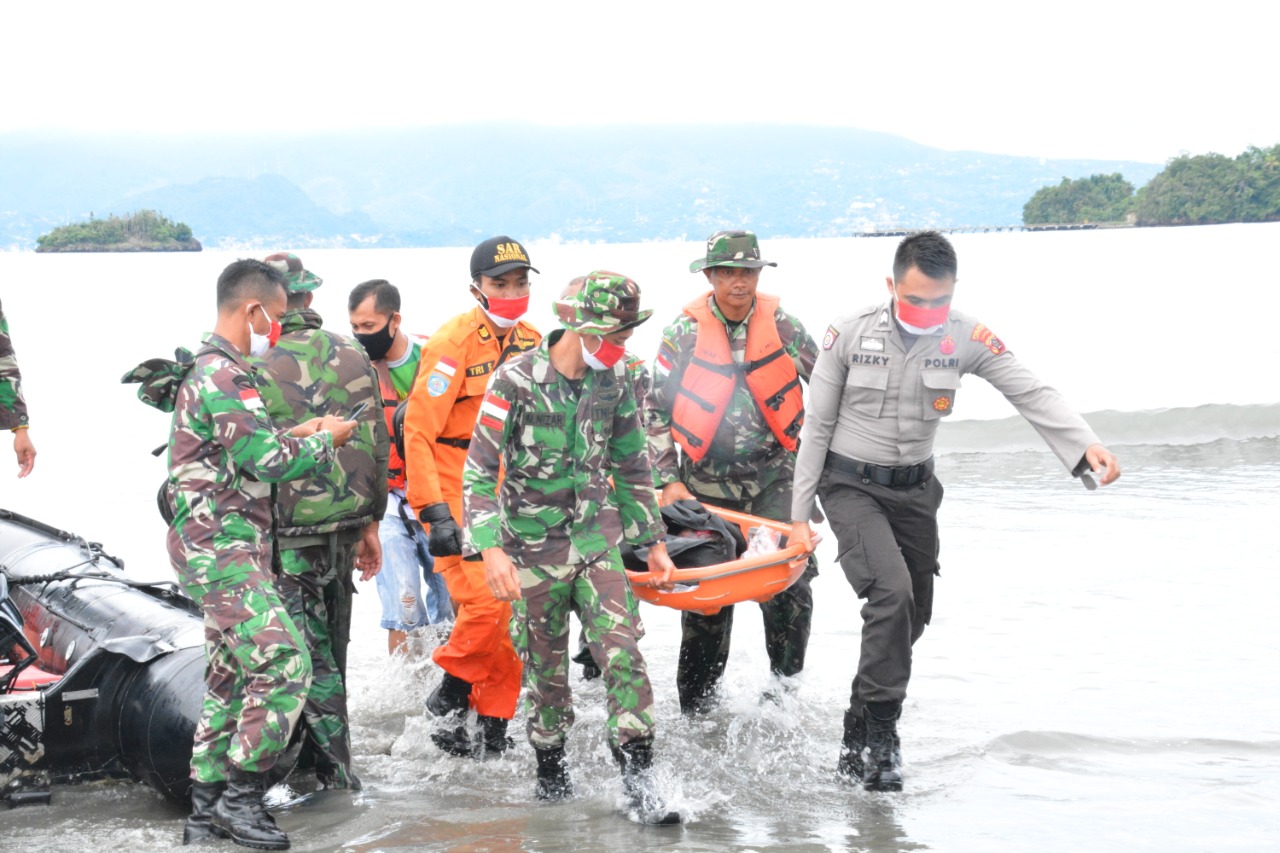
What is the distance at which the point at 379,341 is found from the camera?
20.8 ft

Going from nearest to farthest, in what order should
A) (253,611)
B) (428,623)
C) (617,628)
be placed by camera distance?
(253,611) < (617,628) < (428,623)

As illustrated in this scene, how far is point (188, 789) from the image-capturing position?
4848 millimetres

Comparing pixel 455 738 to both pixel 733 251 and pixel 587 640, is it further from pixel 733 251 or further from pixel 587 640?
pixel 733 251

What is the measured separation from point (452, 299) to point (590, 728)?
42.8 meters

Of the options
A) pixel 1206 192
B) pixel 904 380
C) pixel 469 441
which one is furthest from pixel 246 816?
pixel 1206 192

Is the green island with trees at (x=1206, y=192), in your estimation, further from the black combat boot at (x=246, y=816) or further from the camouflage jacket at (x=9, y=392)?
the black combat boot at (x=246, y=816)

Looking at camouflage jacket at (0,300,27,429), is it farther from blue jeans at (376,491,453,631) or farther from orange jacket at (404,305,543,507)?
orange jacket at (404,305,543,507)

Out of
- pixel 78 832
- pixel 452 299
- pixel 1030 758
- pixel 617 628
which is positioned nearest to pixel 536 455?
pixel 617 628

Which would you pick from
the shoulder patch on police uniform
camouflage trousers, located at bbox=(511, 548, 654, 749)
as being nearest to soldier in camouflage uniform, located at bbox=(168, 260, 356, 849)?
camouflage trousers, located at bbox=(511, 548, 654, 749)

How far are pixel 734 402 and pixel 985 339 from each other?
1.29 meters

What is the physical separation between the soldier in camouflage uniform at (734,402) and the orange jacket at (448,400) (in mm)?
852

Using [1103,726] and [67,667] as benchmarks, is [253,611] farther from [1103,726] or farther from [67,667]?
[1103,726]

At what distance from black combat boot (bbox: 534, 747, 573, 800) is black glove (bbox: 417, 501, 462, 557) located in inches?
34.2

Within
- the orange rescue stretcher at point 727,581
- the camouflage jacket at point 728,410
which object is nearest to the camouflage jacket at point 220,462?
the orange rescue stretcher at point 727,581
